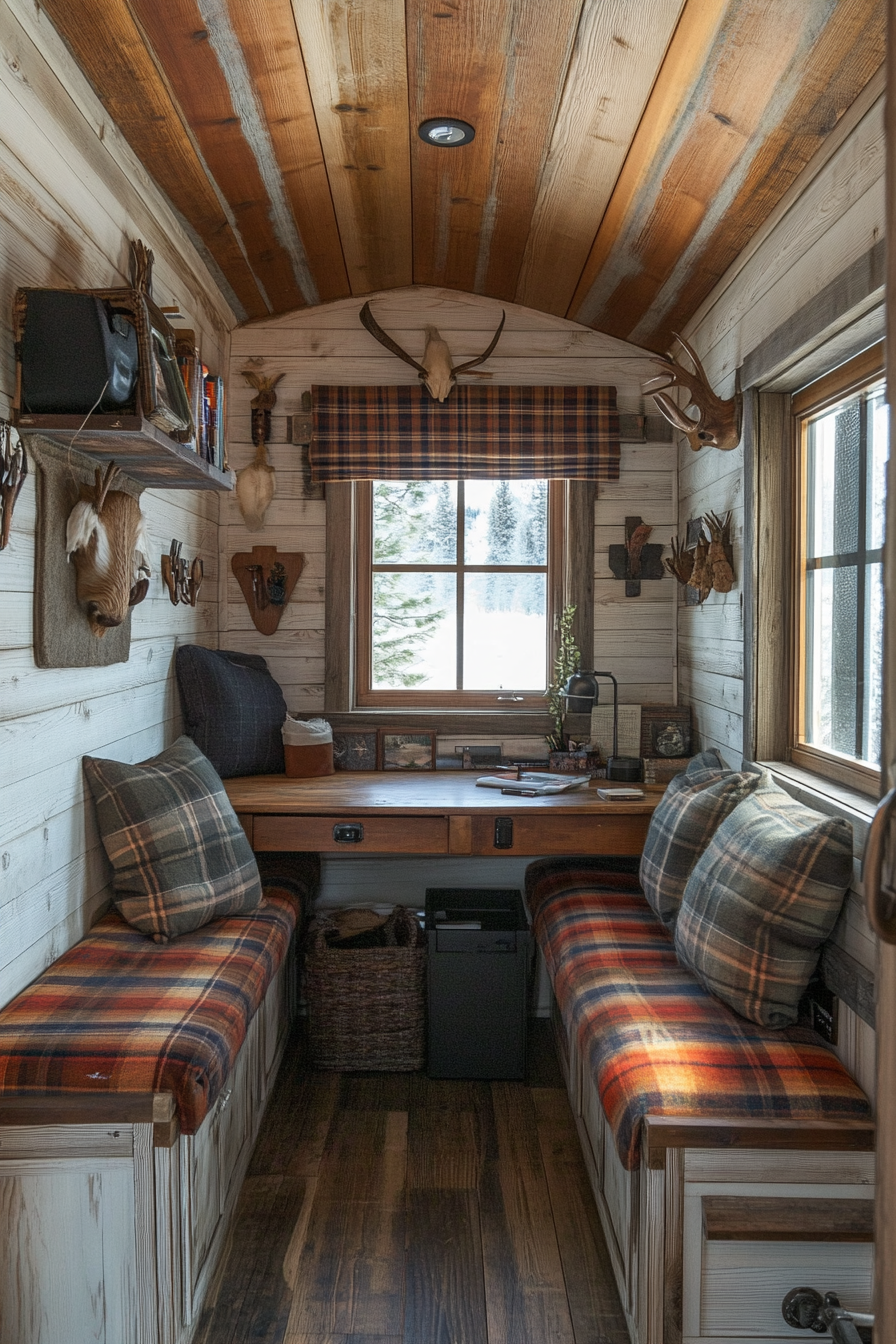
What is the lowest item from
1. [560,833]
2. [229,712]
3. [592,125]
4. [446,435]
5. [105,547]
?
[560,833]

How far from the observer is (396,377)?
362cm

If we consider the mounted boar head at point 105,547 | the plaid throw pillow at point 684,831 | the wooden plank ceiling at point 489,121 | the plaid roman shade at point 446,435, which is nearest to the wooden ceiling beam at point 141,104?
A: the wooden plank ceiling at point 489,121

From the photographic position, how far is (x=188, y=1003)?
199cm

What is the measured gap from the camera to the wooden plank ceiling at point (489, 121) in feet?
6.31

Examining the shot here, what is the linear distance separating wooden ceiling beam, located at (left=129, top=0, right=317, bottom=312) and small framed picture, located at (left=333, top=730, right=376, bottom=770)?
1562mm

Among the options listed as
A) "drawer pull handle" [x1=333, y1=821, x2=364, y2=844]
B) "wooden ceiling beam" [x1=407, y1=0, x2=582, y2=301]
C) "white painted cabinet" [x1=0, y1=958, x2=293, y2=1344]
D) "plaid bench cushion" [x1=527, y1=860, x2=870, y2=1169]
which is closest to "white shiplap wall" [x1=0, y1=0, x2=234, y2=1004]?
"white painted cabinet" [x1=0, y1=958, x2=293, y2=1344]

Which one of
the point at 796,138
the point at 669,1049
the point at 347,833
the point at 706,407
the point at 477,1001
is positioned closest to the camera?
the point at 669,1049

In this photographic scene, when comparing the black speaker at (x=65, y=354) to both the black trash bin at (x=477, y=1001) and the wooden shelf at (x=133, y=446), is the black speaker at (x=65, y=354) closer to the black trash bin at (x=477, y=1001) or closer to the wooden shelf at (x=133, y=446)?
the wooden shelf at (x=133, y=446)

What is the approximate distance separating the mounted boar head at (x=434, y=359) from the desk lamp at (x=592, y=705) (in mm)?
1126

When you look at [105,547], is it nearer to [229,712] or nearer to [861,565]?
[229,712]

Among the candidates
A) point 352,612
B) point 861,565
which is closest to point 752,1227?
point 861,565

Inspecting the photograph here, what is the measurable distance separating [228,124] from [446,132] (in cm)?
52

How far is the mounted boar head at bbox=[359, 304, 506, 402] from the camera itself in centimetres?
351

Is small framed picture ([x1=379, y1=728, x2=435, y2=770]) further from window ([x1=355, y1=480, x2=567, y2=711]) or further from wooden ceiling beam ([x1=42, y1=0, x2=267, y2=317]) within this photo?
wooden ceiling beam ([x1=42, y1=0, x2=267, y2=317])
